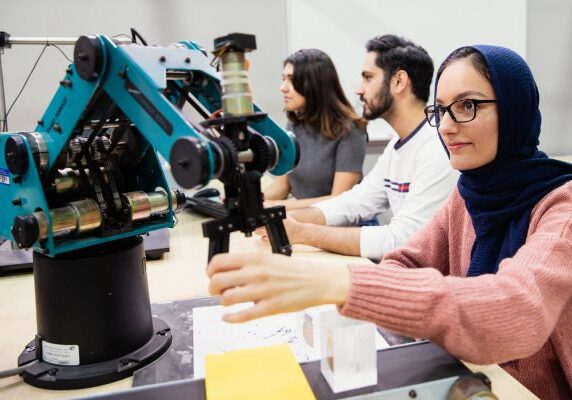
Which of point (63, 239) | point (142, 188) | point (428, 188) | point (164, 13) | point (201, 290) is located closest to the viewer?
point (63, 239)

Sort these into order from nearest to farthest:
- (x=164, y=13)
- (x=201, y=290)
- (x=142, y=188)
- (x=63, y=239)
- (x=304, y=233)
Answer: (x=63, y=239) → (x=142, y=188) → (x=201, y=290) → (x=304, y=233) → (x=164, y=13)

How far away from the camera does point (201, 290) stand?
1.15 meters

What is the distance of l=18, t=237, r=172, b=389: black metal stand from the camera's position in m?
0.77

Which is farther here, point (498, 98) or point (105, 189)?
point (498, 98)

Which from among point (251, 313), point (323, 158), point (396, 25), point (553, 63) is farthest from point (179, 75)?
point (553, 63)

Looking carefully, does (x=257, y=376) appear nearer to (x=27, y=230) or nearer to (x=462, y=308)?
(x=462, y=308)

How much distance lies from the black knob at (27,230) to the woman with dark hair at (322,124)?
1.67m

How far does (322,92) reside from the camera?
2447mm

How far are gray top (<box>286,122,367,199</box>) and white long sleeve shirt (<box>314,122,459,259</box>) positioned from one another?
43cm

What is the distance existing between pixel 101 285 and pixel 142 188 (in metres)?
0.21

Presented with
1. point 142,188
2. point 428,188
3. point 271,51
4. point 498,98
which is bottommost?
point 428,188

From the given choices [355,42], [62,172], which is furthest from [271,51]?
[62,172]

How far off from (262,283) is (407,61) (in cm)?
151

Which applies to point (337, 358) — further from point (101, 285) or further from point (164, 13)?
point (164, 13)
